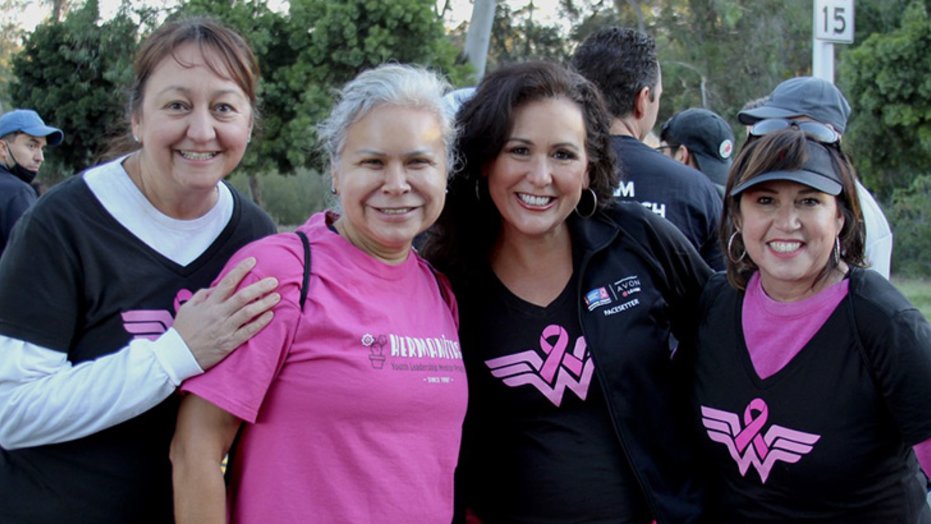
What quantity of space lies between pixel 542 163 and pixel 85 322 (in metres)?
1.32

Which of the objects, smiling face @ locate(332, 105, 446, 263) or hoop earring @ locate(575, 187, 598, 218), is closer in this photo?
smiling face @ locate(332, 105, 446, 263)

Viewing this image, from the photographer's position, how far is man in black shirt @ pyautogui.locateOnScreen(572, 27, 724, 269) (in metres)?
3.91

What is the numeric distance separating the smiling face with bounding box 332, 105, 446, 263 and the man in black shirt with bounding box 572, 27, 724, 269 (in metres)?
1.27

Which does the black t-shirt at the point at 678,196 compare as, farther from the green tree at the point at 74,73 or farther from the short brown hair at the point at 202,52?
the green tree at the point at 74,73

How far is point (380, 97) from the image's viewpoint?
2.43 m

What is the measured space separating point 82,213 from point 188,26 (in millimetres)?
595

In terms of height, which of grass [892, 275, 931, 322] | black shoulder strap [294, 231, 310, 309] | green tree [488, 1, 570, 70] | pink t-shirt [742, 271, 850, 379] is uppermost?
green tree [488, 1, 570, 70]

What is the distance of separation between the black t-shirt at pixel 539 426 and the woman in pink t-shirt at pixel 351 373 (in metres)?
0.26

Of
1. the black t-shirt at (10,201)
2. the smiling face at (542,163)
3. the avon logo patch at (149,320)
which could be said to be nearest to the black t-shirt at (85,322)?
the avon logo patch at (149,320)

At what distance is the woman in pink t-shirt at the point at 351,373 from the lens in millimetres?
2184

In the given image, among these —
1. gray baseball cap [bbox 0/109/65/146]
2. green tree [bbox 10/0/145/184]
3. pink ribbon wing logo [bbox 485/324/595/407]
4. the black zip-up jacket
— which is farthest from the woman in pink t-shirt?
green tree [bbox 10/0/145/184]

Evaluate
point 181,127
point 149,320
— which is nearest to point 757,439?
point 149,320

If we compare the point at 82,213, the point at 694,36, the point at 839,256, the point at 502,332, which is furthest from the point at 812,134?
the point at 694,36

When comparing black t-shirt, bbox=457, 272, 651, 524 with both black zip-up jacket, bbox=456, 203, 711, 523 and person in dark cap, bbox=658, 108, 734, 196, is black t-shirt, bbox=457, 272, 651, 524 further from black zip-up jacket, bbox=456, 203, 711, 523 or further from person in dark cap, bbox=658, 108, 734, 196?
person in dark cap, bbox=658, 108, 734, 196
